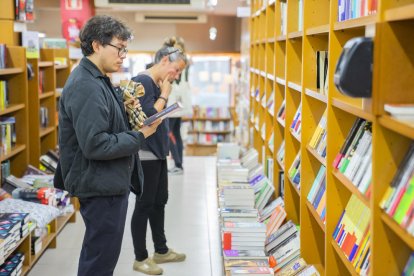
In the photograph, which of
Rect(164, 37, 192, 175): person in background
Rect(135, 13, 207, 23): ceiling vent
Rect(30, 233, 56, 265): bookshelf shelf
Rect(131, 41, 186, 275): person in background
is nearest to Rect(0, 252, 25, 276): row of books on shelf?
Rect(30, 233, 56, 265): bookshelf shelf

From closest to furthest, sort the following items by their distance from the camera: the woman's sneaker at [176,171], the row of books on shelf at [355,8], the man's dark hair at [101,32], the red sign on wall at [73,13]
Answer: the row of books on shelf at [355,8]
the man's dark hair at [101,32]
the woman's sneaker at [176,171]
the red sign on wall at [73,13]

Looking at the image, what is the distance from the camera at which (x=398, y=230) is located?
1.95m

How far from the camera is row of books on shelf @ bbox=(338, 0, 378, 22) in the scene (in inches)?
101

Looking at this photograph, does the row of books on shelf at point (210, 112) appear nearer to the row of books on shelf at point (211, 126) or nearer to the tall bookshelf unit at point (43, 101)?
the row of books on shelf at point (211, 126)

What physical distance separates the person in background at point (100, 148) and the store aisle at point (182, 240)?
1.54 meters

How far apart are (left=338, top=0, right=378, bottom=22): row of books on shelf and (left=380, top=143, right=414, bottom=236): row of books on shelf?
76cm

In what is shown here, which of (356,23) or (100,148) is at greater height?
(356,23)

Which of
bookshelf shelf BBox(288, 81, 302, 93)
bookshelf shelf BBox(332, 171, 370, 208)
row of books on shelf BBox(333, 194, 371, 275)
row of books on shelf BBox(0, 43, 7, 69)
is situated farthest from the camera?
row of books on shelf BBox(0, 43, 7, 69)

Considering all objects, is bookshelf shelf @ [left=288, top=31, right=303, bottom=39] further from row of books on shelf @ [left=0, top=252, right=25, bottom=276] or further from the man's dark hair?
row of books on shelf @ [left=0, top=252, right=25, bottom=276]

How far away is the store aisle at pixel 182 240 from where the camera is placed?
4488 millimetres

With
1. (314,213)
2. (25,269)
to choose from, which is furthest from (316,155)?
(25,269)

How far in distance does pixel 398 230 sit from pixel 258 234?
211 centimetres

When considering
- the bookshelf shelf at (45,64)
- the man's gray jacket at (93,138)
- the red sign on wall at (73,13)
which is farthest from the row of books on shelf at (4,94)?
the red sign on wall at (73,13)

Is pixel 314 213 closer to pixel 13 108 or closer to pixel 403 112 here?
pixel 403 112
